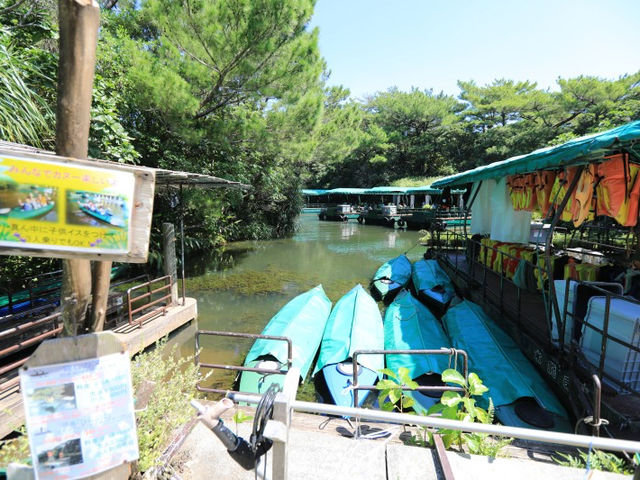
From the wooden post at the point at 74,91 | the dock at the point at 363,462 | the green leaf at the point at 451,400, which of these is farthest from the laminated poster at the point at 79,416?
the green leaf at the point at 451,400

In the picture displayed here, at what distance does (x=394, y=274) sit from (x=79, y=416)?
11.2 m

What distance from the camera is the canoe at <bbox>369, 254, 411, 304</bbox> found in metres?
10.8

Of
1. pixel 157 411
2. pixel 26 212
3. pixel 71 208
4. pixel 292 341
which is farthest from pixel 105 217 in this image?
pixel 292 341

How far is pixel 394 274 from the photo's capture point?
12055 mm

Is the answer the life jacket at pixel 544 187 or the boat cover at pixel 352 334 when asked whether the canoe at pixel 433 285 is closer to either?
the boat cover at pixel 352 334

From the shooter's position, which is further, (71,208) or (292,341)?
(292,341)

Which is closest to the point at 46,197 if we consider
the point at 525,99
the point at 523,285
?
the point at 523,285

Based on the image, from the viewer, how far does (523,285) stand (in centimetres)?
686

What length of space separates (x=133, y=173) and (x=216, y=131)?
10.4 m

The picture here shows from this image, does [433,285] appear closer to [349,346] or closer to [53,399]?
[349,346]

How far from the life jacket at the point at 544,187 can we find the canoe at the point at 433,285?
11.8 feet

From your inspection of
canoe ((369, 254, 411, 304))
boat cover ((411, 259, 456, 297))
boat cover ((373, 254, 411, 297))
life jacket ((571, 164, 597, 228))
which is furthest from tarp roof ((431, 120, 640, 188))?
boat cover ((373, 254, 411, 297))

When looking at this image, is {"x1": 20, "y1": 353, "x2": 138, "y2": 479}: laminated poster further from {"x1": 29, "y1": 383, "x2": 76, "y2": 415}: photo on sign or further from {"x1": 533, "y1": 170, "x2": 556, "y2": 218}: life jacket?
→ {"x1": 533, "y1": 170, "x2": 556, "y2": 218}: life jacket

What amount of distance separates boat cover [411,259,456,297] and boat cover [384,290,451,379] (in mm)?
1895
